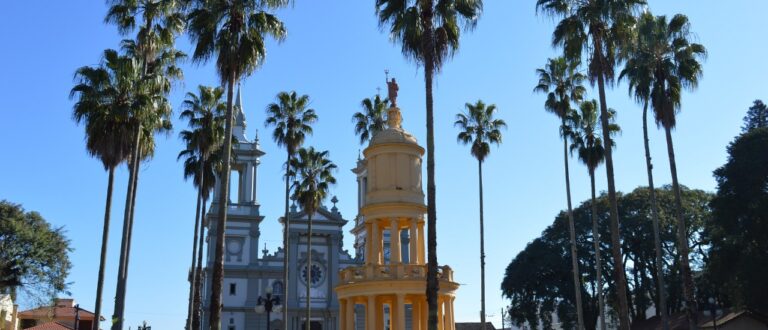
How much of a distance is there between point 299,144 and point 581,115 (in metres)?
16.1

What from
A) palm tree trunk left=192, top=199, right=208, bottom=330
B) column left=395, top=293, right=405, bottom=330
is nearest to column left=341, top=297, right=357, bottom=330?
column left=395, top=293, right=405, bottom=330

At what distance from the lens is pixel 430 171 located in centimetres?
2155

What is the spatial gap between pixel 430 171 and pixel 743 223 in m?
24.9

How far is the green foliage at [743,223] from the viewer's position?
37.3m

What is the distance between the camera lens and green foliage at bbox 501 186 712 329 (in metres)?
57.0

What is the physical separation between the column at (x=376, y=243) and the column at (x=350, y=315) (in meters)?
2.09

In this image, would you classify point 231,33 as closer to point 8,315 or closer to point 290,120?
point 290,120

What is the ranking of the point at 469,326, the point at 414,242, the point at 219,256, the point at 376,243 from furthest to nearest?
the point at 469,326 < the point at 376,243 < the point at 414,242 < the point at 219,256

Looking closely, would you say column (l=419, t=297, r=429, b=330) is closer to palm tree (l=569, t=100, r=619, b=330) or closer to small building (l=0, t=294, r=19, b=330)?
palm tree (l=569, t=100, r=619, b=330)

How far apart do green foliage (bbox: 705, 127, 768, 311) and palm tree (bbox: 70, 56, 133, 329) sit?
103 ft

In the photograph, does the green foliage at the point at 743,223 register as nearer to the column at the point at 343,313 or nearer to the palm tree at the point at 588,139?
the palm tree at the point at 588,139

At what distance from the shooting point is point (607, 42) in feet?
82.7

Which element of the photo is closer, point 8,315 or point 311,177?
point 311,177

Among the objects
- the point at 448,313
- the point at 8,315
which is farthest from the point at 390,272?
the point at 8,315
